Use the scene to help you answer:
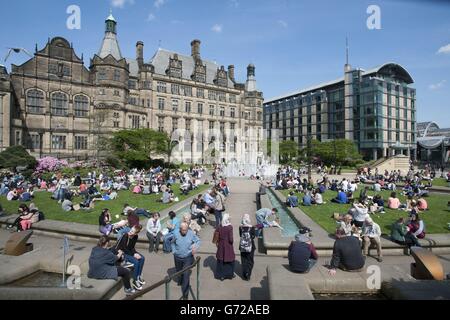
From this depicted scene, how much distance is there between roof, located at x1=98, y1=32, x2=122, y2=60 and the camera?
58750 millimetres

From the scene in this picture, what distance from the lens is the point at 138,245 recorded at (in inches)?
449

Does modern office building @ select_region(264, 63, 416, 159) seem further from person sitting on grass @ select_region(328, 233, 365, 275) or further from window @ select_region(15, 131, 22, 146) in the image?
person sitting on grass @ select_region(328, 233, 365, 275)

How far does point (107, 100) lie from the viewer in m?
55.9

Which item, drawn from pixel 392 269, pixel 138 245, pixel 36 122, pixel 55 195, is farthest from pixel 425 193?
pixel 36 122

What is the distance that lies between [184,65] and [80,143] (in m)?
34.3

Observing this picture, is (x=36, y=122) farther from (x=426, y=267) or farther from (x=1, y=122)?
(x=426, y=267)

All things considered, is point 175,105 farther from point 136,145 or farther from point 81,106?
point 136,145

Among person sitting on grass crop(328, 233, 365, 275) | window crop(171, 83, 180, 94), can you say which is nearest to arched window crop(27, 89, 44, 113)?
window crop(171, 83, 180, 94)

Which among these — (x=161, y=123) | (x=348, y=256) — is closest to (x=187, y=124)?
(x=161, y=123)

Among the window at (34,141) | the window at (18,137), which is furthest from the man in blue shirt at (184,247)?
the window at (34,141)

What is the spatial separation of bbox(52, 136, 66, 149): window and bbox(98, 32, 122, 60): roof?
1763cm

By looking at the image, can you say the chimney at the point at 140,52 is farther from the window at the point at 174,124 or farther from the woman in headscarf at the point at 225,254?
the woman in headscarf at the point at 225,254
